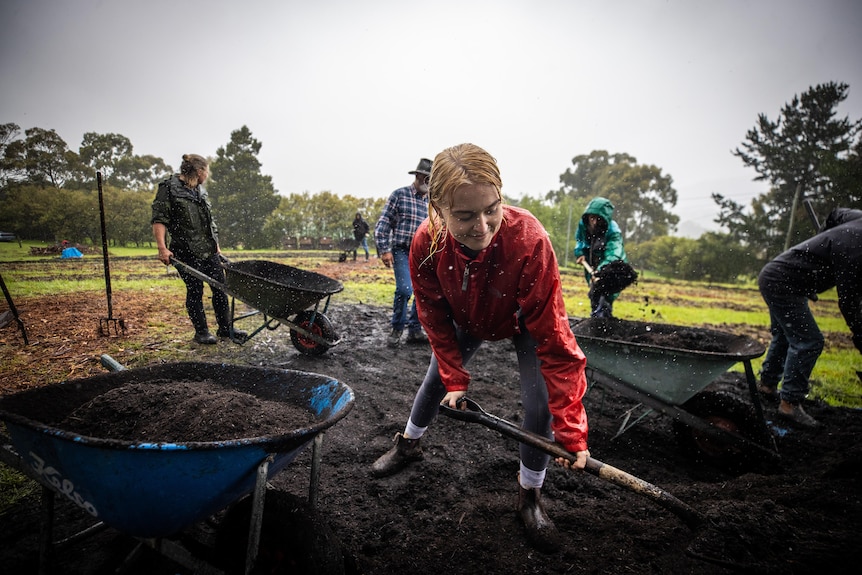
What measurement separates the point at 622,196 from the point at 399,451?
4447cm

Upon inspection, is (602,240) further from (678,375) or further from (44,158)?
(44,158)

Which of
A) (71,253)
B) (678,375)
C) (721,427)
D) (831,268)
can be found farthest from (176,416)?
(71,253)

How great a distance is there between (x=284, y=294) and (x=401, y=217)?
74.0 inches

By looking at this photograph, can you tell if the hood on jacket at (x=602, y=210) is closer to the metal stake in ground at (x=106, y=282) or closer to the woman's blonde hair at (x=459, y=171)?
the woman's blonde hair at (x=459, y=171)

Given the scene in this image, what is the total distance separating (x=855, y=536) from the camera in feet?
5.33

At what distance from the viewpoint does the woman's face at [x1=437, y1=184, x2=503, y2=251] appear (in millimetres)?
1555

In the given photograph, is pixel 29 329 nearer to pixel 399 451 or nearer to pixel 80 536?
pixel 80 536

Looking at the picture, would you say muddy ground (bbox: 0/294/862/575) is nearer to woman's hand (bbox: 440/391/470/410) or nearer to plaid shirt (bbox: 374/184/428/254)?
woman's hand (bbox: 440/391/470/410)

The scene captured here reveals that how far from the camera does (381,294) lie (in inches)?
359

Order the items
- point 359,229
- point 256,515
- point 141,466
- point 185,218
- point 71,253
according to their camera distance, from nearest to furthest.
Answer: point 141,466, point 256,515, point 185,218, point 71,253, point 359,229

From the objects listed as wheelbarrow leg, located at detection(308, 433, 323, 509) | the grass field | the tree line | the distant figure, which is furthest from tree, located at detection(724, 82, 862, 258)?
wheelbarrow leg, located at detection(308, 433, 323, 509)

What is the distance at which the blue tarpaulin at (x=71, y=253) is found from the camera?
185 inches

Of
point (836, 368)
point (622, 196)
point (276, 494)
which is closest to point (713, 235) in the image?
point (622, 196)

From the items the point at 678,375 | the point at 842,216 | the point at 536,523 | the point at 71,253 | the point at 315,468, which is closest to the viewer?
the point at 315,468
